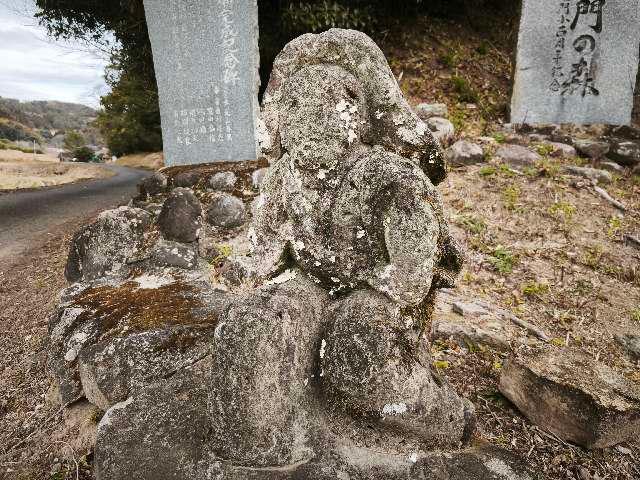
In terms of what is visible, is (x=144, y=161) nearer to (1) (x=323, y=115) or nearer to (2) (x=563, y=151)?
(2) (x=563, y=151)

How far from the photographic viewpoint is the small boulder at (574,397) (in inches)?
79.7

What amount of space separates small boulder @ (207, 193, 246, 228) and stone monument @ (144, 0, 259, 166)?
1.46 metres

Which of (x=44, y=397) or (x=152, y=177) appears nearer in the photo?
(x=44, y=397)

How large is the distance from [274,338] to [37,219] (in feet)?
24.5

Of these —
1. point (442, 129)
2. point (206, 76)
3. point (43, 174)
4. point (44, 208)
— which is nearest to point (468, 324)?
point (442, 129)

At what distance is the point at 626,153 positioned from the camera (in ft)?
21.0

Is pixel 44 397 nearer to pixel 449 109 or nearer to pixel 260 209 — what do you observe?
pixel 260 209

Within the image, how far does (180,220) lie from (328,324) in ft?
11.1

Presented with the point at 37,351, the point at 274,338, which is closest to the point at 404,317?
the point at 274,338

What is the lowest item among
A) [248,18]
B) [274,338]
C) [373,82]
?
[274,338]

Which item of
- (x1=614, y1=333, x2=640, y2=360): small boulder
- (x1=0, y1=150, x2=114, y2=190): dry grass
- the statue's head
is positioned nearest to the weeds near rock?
(x1=614, y1=333, x2=640, y2=360): small boulder

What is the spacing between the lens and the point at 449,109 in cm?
764

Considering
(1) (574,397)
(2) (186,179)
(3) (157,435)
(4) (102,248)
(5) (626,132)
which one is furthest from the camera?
(5) (626,132)

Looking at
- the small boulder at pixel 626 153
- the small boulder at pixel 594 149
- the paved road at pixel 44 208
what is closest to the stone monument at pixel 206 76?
the paved road at pixel 44 208
